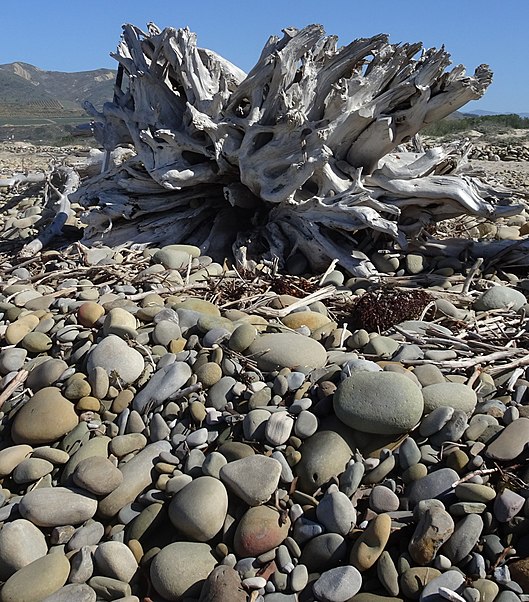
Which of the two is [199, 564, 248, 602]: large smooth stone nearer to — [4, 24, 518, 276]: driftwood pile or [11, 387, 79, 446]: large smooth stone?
[11, 387, 79, 446]: large smooth stone

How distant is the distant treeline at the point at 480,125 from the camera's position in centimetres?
2648

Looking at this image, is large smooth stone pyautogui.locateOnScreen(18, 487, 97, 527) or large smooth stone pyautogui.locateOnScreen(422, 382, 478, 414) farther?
large smooth stone pyautogui.locateOnScreen(422, 382, 478, 414)

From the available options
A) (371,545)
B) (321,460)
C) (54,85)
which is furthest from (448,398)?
(54,85)

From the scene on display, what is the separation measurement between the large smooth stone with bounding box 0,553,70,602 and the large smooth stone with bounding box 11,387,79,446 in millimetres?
591

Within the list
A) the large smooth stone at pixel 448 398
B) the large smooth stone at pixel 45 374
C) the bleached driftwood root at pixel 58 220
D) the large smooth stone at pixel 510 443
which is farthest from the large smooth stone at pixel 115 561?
the bleached driftwood root at pixel 58 220

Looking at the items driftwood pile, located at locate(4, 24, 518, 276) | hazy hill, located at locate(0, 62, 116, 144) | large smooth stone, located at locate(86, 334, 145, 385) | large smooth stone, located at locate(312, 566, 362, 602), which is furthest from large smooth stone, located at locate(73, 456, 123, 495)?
hazy hill, located at locate(0, 62, 116, 144)

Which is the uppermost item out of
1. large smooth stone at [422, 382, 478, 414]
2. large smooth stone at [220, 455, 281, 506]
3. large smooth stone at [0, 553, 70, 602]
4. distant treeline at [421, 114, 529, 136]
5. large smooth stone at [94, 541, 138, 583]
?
distant treeline at [421, 114, 529, 136]

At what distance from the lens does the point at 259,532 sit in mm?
2305

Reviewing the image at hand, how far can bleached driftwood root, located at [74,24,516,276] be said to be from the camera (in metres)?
4.86

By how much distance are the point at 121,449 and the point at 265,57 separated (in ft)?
11.9

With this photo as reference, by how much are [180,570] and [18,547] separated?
0.63 m

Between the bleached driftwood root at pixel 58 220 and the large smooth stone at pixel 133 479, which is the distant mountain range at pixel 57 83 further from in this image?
the large smooth stone at pixel 133 479

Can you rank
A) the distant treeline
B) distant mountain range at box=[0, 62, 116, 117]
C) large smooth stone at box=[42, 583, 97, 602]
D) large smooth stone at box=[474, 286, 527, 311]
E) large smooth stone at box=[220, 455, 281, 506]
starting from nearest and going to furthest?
1. large smooth stone at box=[42, 583, 97, 602]
2. large smooth stone at box=[220, 455, 281, 506]
3. large smooth stone at box=[474, 286, 527, 311]
4. the distant treeline
5. distant mountain range at box=[0, 62, 116, 117]

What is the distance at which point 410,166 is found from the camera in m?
5.24
